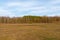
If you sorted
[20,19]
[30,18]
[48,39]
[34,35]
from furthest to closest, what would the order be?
1. [30,18]
2. [20,19]
3. [34,35]
4. [48,39]

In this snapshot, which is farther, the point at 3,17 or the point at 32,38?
the point at 3,17

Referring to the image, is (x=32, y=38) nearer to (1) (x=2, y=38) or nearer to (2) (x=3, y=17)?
(1) (x=2, y=38)

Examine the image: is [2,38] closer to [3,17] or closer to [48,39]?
[48,39]

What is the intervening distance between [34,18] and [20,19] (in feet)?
10.2

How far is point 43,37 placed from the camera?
1345 cm

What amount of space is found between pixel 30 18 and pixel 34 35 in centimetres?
1884

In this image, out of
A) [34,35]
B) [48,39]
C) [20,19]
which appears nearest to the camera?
[48,39]

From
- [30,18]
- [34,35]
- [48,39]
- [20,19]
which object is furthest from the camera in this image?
[30,18]

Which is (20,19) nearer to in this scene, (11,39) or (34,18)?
(34,18)

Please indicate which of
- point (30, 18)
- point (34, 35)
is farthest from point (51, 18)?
point (34, 35)

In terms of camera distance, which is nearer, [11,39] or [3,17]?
[11,39]

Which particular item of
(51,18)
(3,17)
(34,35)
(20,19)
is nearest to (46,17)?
(51,18)

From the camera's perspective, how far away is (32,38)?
43.2 ft

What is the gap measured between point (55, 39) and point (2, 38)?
4.34 meters
